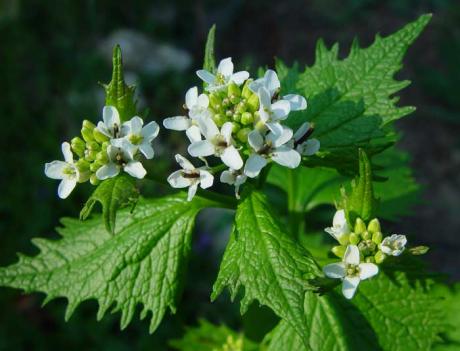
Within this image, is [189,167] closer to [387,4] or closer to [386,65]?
[386,65]

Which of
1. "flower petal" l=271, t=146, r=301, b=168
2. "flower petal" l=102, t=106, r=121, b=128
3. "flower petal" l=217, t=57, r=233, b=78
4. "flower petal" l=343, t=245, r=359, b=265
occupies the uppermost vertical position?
"flower petal" l=217, t=57, r=233, b=78

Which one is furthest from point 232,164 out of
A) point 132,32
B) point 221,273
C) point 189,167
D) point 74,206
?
point 132,32

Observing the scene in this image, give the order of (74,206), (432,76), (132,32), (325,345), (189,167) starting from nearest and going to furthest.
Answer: (189,167)
(325,345)
(74,206)
(432,76)
(132,32)

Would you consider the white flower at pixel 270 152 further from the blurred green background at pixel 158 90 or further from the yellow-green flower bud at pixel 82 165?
the blurred green background at pixel 158 90

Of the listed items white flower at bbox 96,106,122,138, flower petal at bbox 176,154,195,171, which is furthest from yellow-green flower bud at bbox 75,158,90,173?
flower petal at bbox 176,154,195,171

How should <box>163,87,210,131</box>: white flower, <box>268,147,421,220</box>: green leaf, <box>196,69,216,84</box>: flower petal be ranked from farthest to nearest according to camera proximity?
<box>268,147,421,220</box>: green leaf
<box>196,69,216,84</box>: flower petal
<box>163,87,210,131</box>: white flower

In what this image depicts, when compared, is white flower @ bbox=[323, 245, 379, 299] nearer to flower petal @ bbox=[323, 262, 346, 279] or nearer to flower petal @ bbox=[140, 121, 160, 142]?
flower petal @ bbox=[323, 262, 346, 279]

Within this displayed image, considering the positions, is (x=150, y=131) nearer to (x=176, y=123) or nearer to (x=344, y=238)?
(x=176, y=123)
